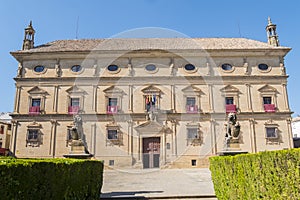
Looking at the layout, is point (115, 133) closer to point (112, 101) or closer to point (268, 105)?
point (112, 101)

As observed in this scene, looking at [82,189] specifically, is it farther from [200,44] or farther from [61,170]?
[200,44]

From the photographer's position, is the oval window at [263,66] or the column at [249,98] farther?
the oval window at [263,66]

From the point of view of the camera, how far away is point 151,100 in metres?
25.6

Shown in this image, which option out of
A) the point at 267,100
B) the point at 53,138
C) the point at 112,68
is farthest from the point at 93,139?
the point at 267,100

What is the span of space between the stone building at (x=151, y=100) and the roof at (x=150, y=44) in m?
0.31

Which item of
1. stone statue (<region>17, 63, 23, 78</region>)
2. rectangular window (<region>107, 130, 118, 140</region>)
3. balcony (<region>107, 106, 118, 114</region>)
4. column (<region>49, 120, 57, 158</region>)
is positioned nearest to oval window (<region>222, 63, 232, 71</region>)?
balcony (<region>107, 106, 118, 114</region>)

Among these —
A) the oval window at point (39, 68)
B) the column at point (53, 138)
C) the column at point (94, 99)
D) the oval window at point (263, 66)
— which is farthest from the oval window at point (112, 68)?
the oval window at point (263, 66)

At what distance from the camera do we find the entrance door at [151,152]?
2430cm


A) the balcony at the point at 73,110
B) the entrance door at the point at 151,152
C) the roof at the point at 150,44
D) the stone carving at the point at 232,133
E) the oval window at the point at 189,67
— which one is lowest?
the entrance door at the point at 151,152

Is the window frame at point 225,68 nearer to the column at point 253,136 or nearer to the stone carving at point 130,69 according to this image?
the column at point 253,136

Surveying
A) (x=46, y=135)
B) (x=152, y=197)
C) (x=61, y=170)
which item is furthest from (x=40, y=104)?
(x=61, y=170)

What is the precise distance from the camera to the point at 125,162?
23.8 m

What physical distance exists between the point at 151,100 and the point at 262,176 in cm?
2091

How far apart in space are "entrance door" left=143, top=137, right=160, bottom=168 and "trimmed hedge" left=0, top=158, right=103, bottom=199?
17.3 m
